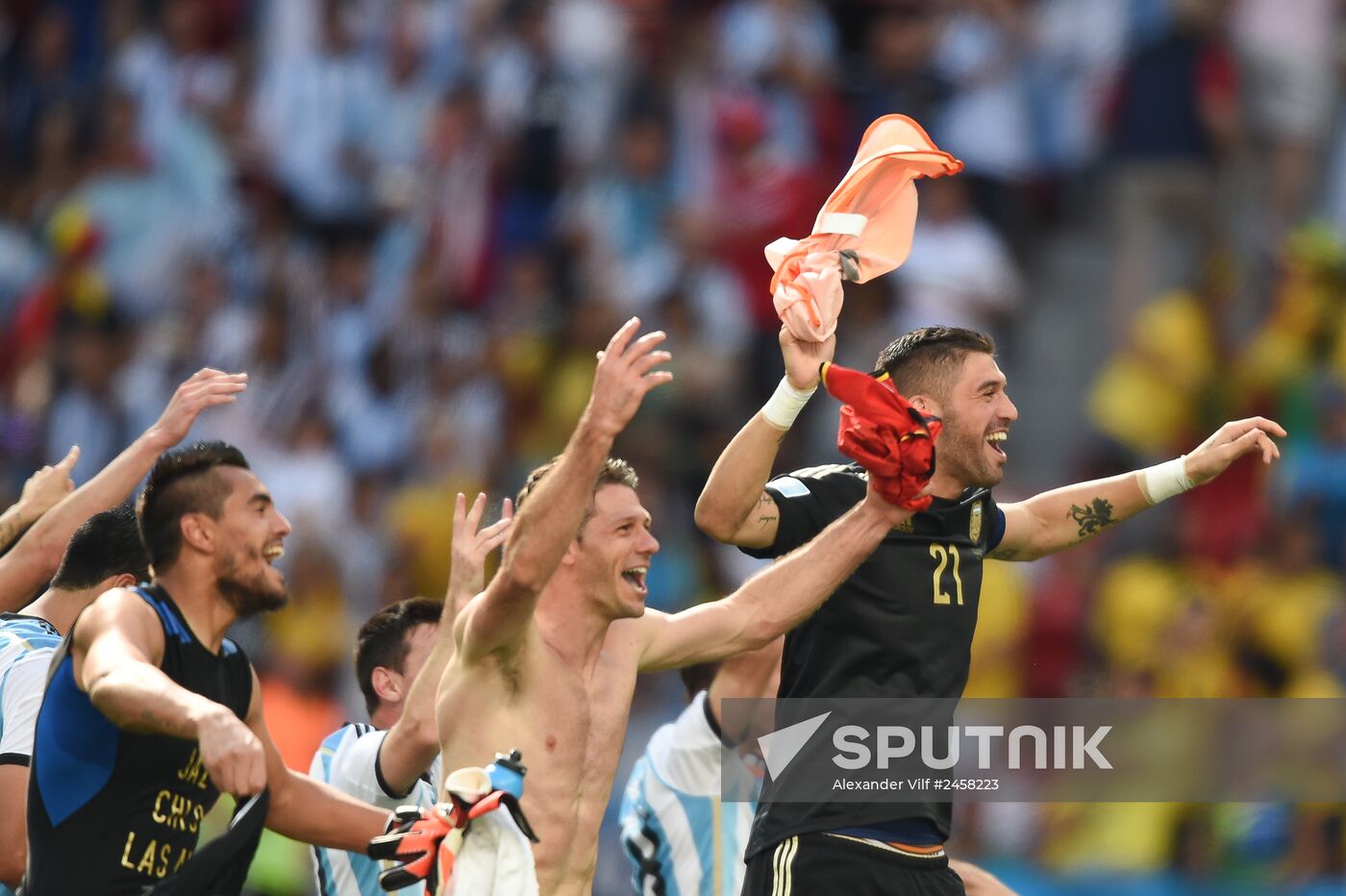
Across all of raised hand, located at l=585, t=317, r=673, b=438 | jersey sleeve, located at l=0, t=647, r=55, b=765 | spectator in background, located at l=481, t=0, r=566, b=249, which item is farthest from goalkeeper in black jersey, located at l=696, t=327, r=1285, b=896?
spectator in background, located at l=481, t=0, r=566, b=249

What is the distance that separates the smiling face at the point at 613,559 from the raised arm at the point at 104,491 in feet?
5.22

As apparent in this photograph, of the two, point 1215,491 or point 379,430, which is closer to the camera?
→ point 1215,491

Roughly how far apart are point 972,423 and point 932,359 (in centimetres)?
27

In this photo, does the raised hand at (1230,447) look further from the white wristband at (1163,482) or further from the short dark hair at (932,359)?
the short dark hair at (932,359)

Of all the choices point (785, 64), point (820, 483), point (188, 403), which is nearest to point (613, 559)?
point (820, 483)

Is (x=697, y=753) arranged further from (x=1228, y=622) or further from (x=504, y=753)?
(x=1228, y=622)

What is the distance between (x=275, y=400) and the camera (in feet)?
47.8

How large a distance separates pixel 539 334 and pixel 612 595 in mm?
7856

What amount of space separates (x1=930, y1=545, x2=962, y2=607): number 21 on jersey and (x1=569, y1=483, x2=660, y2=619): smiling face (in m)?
0.92

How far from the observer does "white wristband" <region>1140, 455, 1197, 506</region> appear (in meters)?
7.43

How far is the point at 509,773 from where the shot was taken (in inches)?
231

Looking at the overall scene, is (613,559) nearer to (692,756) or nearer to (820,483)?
(820,483)

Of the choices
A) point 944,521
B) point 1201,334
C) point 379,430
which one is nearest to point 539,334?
point 379,430

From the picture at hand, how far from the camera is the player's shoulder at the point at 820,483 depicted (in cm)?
679
